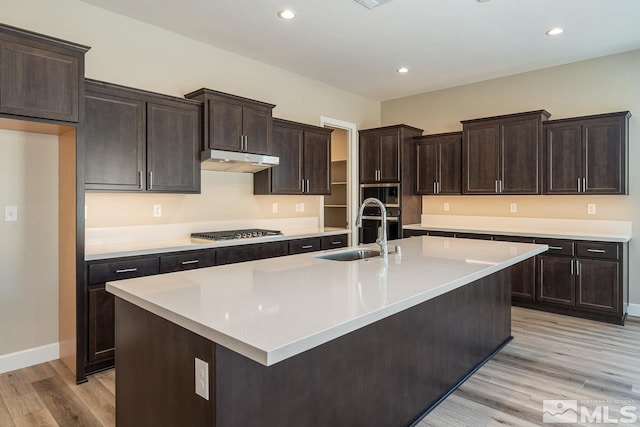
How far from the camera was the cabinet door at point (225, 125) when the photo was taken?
3654 millimetres

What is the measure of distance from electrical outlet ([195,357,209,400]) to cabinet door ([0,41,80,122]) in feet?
7.09

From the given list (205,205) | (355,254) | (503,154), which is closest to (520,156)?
(503,154)

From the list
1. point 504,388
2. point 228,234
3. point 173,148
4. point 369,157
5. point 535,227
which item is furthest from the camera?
point 369,157

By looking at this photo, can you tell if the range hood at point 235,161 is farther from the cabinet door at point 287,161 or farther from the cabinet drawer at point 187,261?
the cabinet drawer at point 187,261

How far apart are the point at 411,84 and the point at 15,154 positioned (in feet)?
15.0

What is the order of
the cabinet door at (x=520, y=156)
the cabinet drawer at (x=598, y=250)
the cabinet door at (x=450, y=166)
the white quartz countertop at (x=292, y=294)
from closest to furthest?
the white quartz countertop at (x=292, y=294)
the cabinet drawer at (x=598, y=250)
the cabinet door at (x=520, y=156)
the cabinet door at (x=450, y=166)

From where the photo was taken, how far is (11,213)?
293cm

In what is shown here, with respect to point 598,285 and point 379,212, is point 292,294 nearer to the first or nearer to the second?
point 598,285

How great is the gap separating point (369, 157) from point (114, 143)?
353 centimetres

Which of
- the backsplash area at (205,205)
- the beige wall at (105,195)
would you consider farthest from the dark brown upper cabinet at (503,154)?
the beige wall at (105,195)

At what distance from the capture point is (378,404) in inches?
76.9

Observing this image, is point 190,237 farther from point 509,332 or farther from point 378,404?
point 509,332

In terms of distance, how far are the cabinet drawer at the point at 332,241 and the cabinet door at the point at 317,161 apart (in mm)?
586

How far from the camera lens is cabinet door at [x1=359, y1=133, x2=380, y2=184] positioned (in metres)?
5.66
